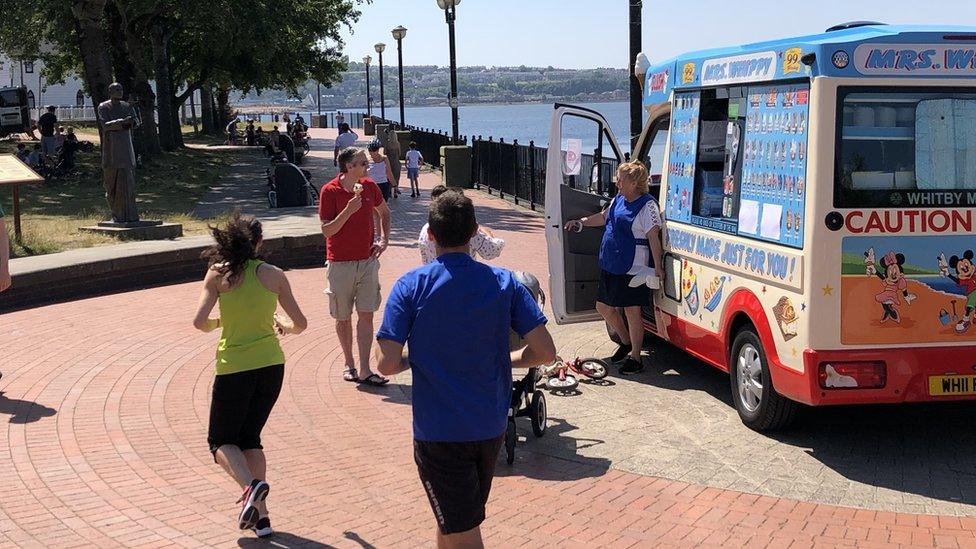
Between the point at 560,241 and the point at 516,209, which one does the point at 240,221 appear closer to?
the point at 560,241

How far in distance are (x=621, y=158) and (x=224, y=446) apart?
16.4 feet

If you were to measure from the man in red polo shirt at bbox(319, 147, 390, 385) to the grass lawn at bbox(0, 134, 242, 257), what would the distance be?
7.13 m

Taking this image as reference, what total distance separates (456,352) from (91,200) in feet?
67.7

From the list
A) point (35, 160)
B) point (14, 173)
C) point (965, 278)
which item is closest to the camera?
point (965, 278)

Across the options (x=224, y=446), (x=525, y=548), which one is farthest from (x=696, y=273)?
(x=224, y=446)

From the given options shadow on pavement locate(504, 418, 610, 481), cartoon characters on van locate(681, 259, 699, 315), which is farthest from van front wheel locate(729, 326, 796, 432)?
shadow on pavement locate(504, 418, 610, 481)

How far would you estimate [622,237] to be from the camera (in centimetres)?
891

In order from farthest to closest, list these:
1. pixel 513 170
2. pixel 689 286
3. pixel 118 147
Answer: pixel 513 170, pixel 118 147, pixel 689 286

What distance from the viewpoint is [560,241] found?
9.23m

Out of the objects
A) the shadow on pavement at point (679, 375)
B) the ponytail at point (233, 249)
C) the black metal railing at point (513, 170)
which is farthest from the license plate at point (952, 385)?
the black metal railing at point (513, 170)

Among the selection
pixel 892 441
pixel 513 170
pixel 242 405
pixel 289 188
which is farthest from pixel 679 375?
pixel 513 170

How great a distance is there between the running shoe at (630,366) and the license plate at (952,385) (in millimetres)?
2892

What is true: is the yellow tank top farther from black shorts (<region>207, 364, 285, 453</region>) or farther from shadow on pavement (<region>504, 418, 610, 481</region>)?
shadow on pavement (<region>504, 418, 610, 481</region>)

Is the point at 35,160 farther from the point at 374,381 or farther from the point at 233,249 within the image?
the point at 233,249
